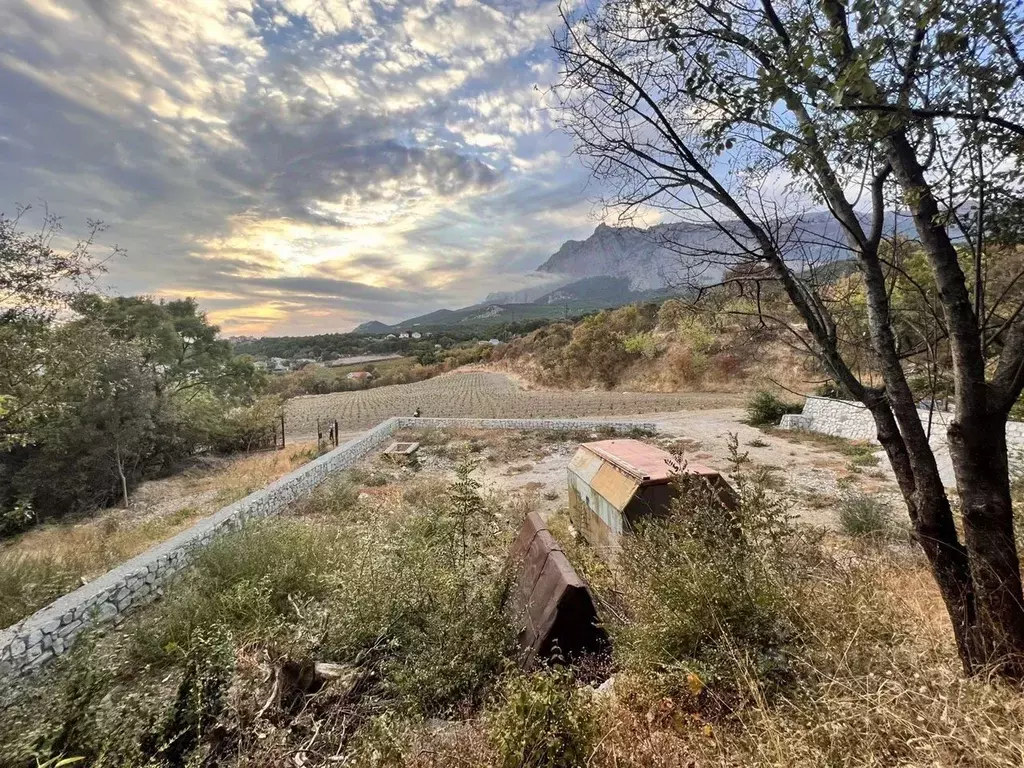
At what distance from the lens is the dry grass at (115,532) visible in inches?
241

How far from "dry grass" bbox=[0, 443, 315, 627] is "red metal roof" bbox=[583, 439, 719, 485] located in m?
7.80

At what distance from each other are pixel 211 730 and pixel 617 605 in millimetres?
3250

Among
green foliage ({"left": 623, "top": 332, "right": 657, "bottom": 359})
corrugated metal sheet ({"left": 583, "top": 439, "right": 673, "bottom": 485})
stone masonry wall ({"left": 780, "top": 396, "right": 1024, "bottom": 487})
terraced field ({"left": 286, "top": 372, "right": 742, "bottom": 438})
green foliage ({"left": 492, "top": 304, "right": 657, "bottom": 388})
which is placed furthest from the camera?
green foliage ({"left": 492, "top": 304, "right": 657, "bottom": 388})

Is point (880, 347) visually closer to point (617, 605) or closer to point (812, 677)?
point (812, 677)

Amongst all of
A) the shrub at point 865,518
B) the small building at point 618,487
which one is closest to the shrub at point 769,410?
the shrub at point 865,518

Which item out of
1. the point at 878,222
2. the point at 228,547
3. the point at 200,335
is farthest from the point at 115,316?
the point at 878,222

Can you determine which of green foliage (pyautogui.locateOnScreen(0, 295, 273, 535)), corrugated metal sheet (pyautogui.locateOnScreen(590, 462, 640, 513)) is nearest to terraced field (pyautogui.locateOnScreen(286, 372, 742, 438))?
green foliage (pyautogui.locateOnScreen(0, 295, 273, 535))

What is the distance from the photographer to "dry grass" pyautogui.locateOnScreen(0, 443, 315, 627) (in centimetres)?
612

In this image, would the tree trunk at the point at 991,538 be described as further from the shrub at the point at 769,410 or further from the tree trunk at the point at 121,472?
the shrub at the point at 769,410

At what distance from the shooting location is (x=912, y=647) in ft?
8.93

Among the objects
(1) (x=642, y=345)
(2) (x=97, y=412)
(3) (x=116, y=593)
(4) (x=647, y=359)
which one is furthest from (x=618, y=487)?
(1) (x=642, y=345)

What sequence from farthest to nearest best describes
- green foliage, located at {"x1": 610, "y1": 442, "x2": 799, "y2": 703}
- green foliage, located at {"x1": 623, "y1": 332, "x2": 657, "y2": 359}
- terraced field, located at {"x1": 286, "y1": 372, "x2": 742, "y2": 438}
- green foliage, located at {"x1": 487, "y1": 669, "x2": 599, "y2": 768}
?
green foliage, located at {"x1": 623, "y1": 332, "x2": 657, "y2": 359}, terraced field, located at {"x1": 286, "y1": 372, "x2": 742, "y2": 438}, green foliage, located at {"x1": 610, "y1": 442, "x2": 799, "y2": 703}, green foliage, located at {"x1": 487, "y1": 669, "x2": 599, "y2": 768}

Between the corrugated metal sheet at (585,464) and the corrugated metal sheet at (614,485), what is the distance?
197 millimetres

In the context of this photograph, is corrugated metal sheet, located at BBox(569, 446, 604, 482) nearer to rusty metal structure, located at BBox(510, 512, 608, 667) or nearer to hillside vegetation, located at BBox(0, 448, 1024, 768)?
hillside vegetation, located at BBox(0, 448, 1024, 768)
